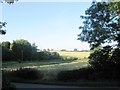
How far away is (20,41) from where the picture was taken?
1163 inches

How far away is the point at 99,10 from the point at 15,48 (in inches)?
411

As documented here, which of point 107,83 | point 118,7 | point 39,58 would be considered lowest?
point 107,83

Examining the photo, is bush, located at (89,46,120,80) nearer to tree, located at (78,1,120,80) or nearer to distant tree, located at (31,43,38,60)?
tree, located at (78,1,120,80)

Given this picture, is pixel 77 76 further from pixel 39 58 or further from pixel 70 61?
pixel 39 58

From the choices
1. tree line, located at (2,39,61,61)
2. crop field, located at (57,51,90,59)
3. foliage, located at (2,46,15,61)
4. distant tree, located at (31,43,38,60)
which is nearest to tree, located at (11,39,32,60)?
tree line, located at (2,39,61,61)

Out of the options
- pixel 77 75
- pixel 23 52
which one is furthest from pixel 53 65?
pixel 23 52

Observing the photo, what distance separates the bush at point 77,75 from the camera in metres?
24.3

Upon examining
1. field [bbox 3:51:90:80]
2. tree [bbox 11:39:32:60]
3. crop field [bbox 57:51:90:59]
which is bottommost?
field [bbox 3:51:90:80]

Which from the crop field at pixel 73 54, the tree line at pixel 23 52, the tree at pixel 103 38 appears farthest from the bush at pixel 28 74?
the tree at pixel 103 38

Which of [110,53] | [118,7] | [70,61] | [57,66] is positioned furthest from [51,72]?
[118,7]

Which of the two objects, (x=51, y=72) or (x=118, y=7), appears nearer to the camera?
(x=118, y=7)

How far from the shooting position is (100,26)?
24125mm

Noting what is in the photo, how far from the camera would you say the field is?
1021 inches

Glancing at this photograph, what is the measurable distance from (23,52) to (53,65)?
412 cm
